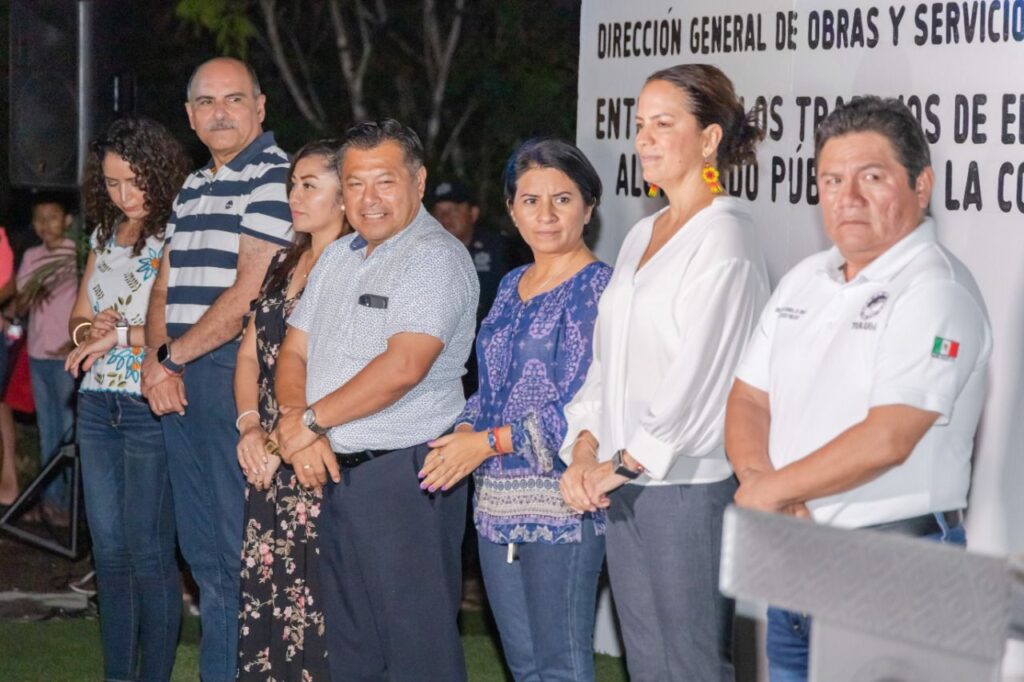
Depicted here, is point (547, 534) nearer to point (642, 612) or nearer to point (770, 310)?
point (642, 612)

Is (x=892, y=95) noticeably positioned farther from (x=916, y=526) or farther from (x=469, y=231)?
(x=469, y=231)

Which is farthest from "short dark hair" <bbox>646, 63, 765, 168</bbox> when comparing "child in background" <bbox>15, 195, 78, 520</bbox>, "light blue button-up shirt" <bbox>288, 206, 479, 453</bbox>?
"child in background" <bbox>15, 195, 78, 520</bbox>

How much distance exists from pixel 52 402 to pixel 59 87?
3.16m

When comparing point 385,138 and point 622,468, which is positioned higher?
point 385,138

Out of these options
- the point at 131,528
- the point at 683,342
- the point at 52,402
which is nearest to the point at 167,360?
the point at 131,528

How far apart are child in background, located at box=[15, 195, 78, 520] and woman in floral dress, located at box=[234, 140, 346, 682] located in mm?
4597

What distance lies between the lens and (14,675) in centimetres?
599

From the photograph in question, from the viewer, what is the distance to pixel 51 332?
9.26 metres

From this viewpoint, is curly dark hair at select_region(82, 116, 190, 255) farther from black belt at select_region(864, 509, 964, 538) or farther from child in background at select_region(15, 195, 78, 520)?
child in background at select_region(15, 195, 78, 520)

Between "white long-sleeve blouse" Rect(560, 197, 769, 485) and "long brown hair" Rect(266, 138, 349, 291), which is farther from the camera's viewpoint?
"long brown hair" Rect(266, 138, 349, 291)

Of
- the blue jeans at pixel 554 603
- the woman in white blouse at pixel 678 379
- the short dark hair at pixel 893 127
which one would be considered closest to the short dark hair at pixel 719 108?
the woman in white blouse at pixel 678 379

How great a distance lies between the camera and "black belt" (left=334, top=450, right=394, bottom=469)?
13.9 feet

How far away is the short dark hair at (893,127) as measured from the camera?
301 cm

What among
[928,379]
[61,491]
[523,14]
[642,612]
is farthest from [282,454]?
[523,14]
